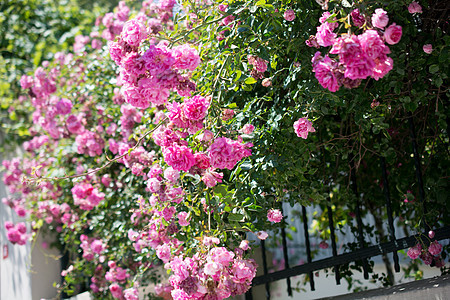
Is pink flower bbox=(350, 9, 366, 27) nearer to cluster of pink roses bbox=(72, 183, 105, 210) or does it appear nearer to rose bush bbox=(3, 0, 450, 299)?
rose bush bbox=(3, 0, 450, 299)

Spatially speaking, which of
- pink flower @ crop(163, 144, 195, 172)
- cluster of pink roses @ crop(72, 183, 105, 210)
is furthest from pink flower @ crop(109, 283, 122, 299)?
pink flower @ crop(163, 144, 195, 172)

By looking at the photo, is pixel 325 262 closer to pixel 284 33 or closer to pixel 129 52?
pixel 284 33

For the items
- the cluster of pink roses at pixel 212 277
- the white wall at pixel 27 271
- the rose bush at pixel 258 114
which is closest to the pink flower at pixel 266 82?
the rose bush at pixel 258 114

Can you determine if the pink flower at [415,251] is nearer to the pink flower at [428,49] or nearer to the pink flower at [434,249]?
the pink flower at [434,249]

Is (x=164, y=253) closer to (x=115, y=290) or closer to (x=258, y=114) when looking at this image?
(x=258, y=114)

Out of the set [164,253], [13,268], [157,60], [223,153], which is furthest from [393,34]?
[13,268]

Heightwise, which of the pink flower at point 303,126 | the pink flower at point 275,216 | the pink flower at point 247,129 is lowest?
the pink flower at point 275,216

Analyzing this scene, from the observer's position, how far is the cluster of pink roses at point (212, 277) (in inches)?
74.3

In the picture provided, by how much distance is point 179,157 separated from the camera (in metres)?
1.93

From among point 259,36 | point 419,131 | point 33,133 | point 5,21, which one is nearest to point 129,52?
point 259,36

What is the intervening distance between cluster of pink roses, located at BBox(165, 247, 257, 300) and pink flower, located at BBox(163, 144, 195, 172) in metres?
0.30

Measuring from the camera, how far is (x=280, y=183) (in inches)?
93.0

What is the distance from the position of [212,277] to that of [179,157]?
0.41m

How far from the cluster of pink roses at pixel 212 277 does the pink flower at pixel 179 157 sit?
30 cm
